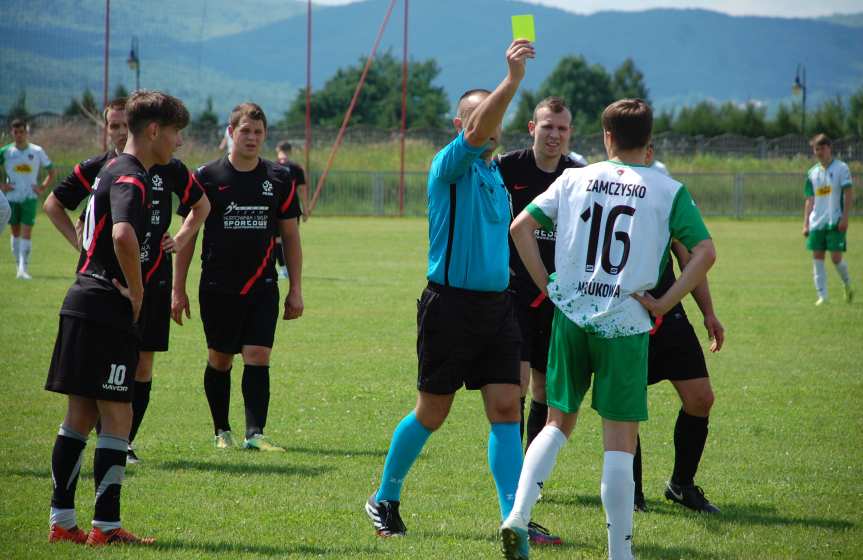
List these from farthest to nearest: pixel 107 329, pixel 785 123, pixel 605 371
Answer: pixel 785 123
pixel 107 329
pixel 605 371

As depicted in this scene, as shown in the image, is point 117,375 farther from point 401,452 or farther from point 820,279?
point 820,279

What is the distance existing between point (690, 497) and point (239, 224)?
11.7 ft

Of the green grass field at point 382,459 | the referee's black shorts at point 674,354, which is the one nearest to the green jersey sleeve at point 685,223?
the referee's black shorts at point 674,354

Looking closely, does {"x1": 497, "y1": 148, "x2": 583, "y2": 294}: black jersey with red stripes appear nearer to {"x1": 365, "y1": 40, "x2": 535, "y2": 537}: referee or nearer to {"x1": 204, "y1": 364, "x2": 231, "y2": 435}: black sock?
{"x1": 365, "y1": 40, "x2": 535, "y2": 537}: referee

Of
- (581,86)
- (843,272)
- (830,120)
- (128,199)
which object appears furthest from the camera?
(581,86)

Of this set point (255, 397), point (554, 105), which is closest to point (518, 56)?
point (554, 105)

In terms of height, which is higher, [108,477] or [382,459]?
[108,477]

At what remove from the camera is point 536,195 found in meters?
6.50

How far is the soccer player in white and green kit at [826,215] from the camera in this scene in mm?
16953

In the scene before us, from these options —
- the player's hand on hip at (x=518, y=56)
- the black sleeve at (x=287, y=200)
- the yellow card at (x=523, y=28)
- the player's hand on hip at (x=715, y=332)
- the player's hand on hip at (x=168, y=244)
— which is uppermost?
the yellow card at (x=523, y=28)

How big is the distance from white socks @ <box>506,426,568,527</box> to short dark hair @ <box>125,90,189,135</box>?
2.26 metres

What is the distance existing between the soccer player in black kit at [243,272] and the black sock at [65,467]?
237 centimetres

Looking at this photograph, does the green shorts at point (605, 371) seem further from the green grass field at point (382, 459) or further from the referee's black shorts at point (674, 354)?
the referee's black shorts at point (674, 354)

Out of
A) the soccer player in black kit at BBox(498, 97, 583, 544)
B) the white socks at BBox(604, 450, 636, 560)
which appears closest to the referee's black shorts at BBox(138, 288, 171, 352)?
the soccer player in black kit at BBox(498, 97, 583, 544)
